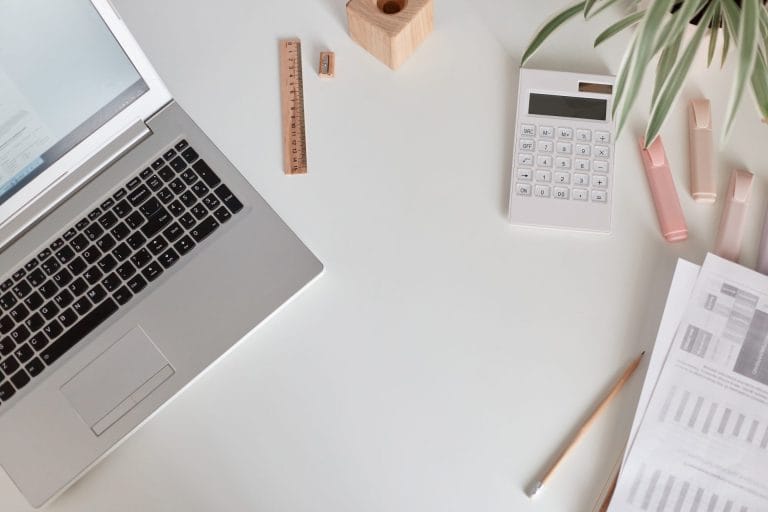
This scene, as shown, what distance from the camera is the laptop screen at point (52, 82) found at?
0.67 meters

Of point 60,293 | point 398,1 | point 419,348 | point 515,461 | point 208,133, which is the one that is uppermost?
point 398,1

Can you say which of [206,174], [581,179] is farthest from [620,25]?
[206,174]

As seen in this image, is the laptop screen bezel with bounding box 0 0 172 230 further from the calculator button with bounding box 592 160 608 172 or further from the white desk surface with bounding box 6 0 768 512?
the calculator button with bounding box 592 160 608 172

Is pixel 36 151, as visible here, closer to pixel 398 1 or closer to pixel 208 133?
pixel 208 133

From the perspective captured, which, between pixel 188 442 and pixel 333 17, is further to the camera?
pixel 333 17

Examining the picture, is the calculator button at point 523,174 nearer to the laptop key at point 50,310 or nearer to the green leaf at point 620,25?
the green leaf at point 620,25

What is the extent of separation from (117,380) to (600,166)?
0.63 m

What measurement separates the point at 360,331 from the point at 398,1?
0.42 meters

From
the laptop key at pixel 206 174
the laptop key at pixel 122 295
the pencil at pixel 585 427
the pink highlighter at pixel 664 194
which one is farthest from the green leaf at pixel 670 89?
the laptop key at pixel 122 295

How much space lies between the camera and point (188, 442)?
0.78 metres

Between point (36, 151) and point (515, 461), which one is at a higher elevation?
point (36, 151)

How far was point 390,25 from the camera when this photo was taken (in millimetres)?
828

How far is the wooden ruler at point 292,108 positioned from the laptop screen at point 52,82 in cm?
18

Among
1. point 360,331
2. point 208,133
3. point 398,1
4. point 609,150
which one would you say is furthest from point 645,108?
point 208,133
